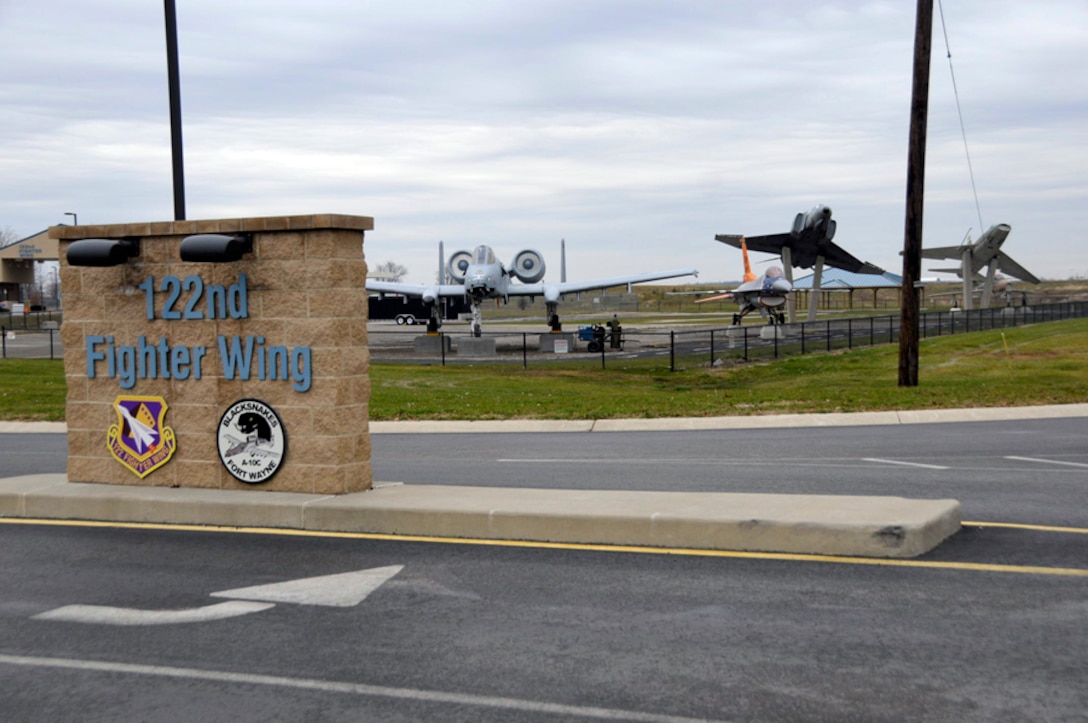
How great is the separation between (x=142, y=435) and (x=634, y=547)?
5314 mm

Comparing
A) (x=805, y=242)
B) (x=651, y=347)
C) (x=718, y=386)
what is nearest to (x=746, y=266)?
(x=805, y=242)

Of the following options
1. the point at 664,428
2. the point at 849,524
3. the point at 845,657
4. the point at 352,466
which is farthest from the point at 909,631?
the point at 664,428

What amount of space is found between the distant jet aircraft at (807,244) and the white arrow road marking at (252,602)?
58.0 metres

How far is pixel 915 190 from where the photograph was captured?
26.0m

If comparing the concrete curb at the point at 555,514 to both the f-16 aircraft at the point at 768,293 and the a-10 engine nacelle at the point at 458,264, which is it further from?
the a-10 engine nacelle at the point at 458,264

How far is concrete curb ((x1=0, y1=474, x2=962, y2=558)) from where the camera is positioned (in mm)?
8367

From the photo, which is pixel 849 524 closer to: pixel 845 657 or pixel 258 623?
pixel 845 657

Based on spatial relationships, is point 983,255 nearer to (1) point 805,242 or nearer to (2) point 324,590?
(1) point 805,242

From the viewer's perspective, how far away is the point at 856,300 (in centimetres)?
16450

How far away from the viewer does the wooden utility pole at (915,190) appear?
2503 cm

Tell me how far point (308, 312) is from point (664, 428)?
11148 mm

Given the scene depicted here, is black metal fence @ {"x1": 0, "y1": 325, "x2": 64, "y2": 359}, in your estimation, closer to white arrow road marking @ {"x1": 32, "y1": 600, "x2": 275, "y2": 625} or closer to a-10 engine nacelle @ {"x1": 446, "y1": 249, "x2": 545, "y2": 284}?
a-10 engine nacelle @ {"x1": 446, "y1": 249, "x2": 545, "y2": 284}

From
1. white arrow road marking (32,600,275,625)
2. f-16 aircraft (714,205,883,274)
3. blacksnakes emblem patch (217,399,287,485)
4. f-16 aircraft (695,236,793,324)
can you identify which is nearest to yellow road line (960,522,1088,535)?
white arrow road marking (32,600,275,625)

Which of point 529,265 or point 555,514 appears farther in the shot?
point 529,265
